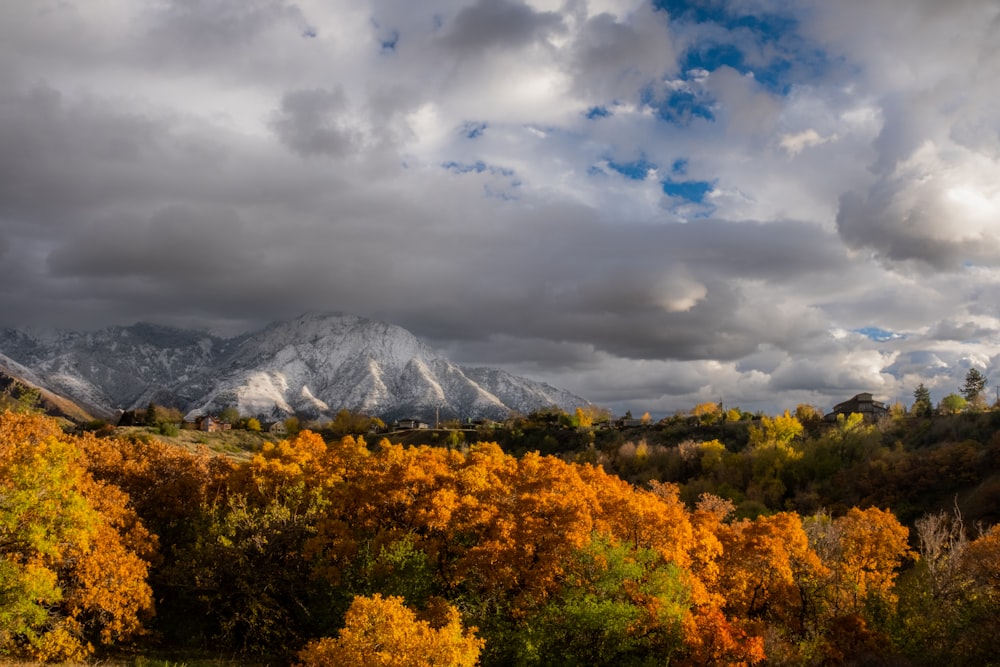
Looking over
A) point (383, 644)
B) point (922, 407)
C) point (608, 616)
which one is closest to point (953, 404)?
point (922, 407)

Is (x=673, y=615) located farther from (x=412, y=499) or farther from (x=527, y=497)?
(x=412, y=499)

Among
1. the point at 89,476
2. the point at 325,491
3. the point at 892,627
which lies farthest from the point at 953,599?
the point at 89,476

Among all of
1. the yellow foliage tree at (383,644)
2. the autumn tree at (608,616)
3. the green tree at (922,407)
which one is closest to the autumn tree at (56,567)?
the yellow foliage tree at (383,644)

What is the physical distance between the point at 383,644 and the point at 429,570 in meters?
17.1

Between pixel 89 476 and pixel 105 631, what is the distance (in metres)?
11.6

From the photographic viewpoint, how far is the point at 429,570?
134 ft

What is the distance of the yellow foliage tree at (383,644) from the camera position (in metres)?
23.6

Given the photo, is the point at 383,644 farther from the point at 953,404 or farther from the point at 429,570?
the point at 953,404

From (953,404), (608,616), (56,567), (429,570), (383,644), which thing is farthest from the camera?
(953,404)

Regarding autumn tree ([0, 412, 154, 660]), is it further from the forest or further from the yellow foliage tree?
the yellow foliage tree

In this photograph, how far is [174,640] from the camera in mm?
42250

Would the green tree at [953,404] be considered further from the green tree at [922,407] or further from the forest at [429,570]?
the forest at [429,570]

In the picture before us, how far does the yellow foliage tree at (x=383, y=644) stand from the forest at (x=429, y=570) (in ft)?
0.36

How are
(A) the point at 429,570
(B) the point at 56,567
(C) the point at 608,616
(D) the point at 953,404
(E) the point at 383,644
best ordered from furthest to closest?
1. (D) the point at 953,404
2. (A) the point at 429,570
3. (C) the point at 608,616
4. (B) the point at 56,567
5. (E) the point at 383,644
